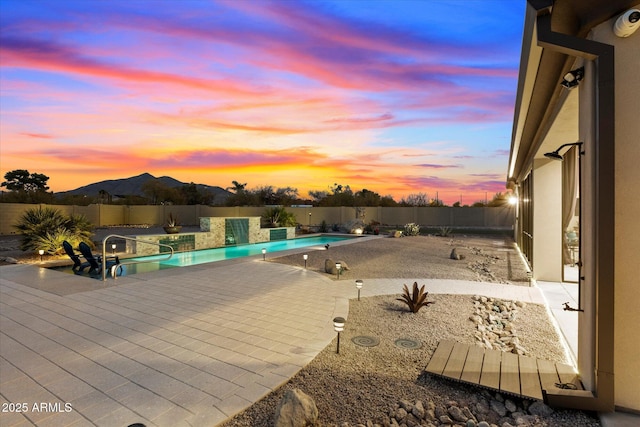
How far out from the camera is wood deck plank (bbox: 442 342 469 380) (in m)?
2.65

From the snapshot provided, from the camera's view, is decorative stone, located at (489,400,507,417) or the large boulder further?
decorative stone, located at (489,400,507,417)

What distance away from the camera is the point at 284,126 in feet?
49.6

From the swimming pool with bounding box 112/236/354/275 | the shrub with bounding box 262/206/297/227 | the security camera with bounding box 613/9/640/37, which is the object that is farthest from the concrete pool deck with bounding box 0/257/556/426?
the shrub with bounding box 262/206/297/227

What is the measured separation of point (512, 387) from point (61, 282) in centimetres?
749

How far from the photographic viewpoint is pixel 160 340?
11.6 ft

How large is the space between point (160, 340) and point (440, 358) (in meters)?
2.92

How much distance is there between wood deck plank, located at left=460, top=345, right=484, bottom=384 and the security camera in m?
2.63

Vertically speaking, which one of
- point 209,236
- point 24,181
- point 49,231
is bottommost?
point 209,236

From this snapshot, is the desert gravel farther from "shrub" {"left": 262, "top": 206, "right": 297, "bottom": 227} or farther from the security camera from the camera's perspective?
"shrub" {"left": 262, "top": 206, "right": 297, "bottom": 227}

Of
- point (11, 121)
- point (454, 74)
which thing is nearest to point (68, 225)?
point (11, 121)

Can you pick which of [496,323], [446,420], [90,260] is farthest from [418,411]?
[90,260]

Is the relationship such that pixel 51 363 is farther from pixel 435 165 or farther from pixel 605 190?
pixel 435 165

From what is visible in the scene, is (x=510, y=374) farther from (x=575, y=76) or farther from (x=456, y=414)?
(x=575, y=76)

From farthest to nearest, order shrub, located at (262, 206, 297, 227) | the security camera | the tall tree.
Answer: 1. the tall tree
2. shrub, located at (262, 206, 297, 227)
3. the security camera
